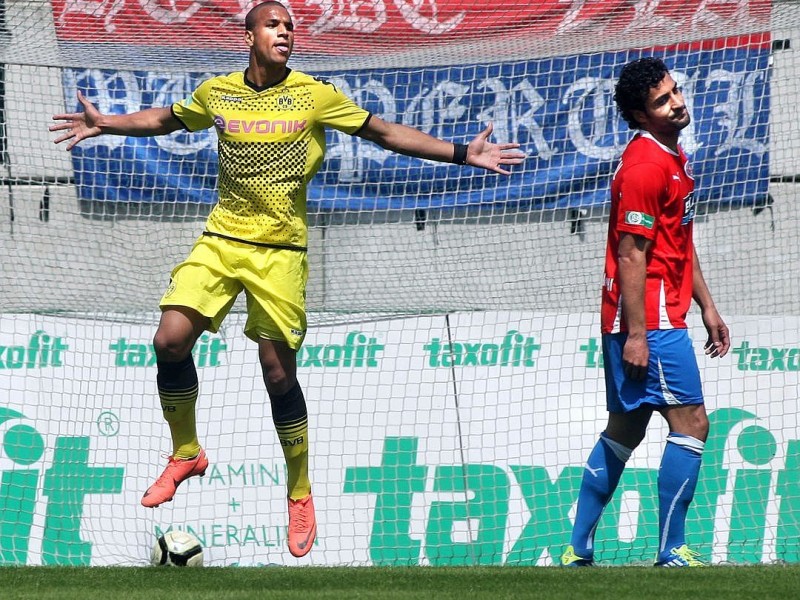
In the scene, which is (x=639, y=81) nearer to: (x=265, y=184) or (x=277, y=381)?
(x=265, y=184)

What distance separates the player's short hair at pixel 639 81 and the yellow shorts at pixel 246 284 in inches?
60.3

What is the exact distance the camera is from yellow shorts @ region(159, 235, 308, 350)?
15.9 feet

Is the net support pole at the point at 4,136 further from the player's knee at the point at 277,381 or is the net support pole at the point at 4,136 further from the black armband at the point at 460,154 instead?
the black armband at the point at 460,154

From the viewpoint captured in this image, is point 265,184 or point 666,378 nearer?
point 666,378

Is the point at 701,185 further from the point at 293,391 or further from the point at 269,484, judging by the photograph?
the point at 293,391

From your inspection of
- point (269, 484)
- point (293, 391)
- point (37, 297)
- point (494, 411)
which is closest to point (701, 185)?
point (494, 411)

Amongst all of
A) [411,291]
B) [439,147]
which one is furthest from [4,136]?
[439,147]

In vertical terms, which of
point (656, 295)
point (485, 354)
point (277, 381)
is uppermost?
point (656, 295)

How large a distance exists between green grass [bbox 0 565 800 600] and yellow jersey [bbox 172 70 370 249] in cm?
138

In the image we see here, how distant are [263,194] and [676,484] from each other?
6.81 ft

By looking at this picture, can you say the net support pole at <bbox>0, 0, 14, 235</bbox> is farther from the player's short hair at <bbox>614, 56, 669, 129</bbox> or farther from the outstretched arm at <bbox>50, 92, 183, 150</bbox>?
the player's short hair at <bbox>614, 56, 669, 129</bbox>

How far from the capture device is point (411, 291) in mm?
8219

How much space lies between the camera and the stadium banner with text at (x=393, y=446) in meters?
7.00

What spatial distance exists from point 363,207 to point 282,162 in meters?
3.51
